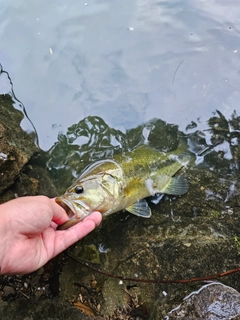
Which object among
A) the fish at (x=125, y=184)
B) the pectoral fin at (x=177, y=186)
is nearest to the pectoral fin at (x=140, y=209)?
the fish at (x=125, y=184)

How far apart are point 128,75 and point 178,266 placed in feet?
10.8

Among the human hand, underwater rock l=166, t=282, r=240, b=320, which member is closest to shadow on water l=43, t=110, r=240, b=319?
underwater rock l=166, t=282, r=240, b=320

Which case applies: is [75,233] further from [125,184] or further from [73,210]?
[125,184]

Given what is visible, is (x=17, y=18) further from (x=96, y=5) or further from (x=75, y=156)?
(x=75, y=156)

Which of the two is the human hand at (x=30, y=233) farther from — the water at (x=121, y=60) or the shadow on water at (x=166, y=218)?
the water at (x=121, y=60)

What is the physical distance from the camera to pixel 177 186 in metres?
4.13

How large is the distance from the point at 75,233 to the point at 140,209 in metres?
1.07

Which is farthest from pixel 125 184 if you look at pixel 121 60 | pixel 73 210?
pixel 121 60

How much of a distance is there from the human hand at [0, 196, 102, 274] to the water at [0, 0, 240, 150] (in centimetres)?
199

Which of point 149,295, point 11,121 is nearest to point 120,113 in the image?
point 11,121

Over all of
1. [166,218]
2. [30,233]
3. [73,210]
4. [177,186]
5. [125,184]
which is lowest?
[166,218]

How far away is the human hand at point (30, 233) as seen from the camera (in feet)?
9.12

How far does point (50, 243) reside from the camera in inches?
120

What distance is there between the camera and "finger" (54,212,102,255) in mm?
3004
